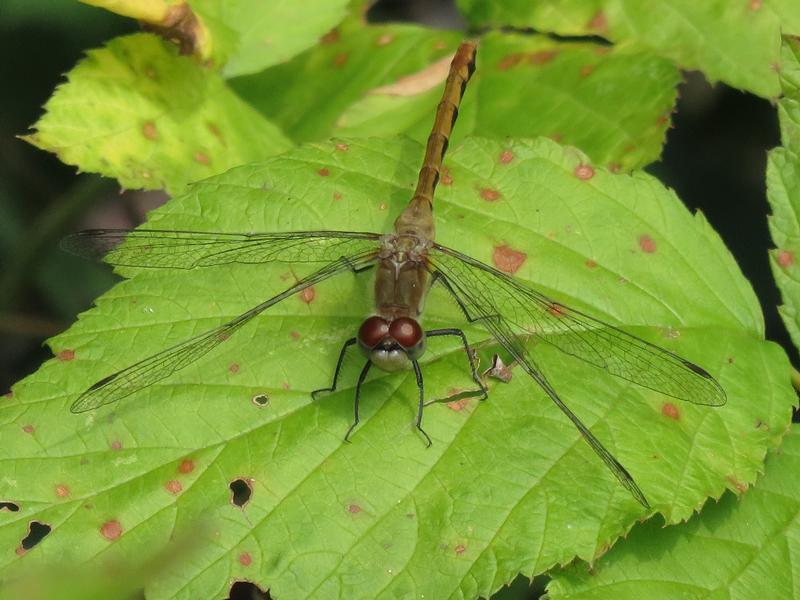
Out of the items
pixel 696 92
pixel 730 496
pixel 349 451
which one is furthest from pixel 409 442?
pixel 696 92

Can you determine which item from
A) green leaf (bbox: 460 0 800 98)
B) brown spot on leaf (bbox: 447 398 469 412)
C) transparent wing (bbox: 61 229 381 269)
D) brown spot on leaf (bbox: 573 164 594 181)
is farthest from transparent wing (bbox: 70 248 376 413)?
green leaf (bbox: 460 0 800 98)

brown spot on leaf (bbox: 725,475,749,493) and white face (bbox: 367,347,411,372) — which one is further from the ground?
white face (bbox: 367,347,411,372)

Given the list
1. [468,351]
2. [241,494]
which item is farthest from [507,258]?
[241,494]

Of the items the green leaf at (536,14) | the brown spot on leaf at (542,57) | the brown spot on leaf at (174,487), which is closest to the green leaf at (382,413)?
the brown spot on leaf at (174,487)

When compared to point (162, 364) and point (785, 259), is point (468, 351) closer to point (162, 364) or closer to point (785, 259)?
point (162, 364)

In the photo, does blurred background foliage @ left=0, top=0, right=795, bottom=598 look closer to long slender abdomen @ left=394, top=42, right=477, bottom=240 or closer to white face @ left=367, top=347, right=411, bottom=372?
long slender abdomen @ left=394, top=42, right=477, bottom=240
